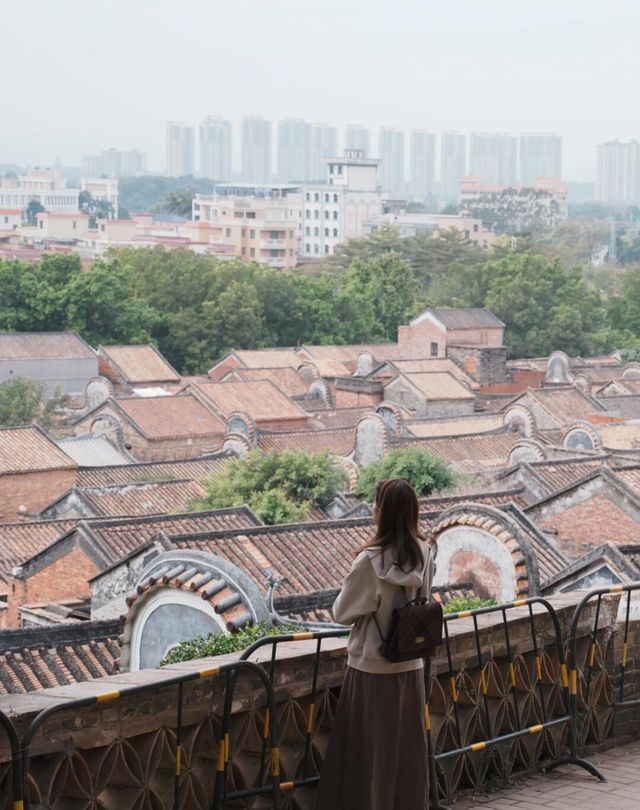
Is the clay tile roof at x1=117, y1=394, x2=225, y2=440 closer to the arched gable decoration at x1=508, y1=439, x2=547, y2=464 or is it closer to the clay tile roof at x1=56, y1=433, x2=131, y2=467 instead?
the clay tile roof at x1=56, y1=433, x2=131, y2=467

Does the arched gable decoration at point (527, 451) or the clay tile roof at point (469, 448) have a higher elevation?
the arched gable decoration at point (527, 451)

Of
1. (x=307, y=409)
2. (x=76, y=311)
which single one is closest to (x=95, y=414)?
(x=307, y=409)

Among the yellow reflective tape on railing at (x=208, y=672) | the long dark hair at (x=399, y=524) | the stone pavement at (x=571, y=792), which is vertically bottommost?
the stone pavement at (x=571, y=792)

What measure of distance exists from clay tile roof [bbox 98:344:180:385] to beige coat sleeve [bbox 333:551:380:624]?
49477mm

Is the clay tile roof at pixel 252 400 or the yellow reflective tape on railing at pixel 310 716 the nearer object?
the yellow reflective tape on railing at pixel 310 716

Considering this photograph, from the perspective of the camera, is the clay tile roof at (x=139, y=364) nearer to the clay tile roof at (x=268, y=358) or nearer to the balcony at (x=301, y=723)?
the clay tile roof at (x=268, y=358)

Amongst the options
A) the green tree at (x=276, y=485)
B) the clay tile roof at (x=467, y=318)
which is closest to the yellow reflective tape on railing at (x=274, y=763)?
the green tree at (x=276, y=485)

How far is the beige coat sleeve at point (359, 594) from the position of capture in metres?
Answer: 6.23

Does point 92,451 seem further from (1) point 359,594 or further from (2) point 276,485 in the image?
(1) point 359,594

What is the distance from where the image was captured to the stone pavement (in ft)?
24.0

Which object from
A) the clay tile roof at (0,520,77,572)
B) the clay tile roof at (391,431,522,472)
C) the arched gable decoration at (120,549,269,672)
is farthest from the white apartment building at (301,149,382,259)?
the arched gable decoration at (120,549,269,672)

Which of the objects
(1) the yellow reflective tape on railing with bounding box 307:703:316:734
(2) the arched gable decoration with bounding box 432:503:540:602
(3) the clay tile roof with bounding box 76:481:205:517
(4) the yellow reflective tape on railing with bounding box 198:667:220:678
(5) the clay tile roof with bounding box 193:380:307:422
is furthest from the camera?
(5) the clay tile roof with bounding box 193:380:307:422

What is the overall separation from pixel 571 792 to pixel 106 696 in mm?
2789

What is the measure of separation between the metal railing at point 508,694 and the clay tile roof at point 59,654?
704cm
